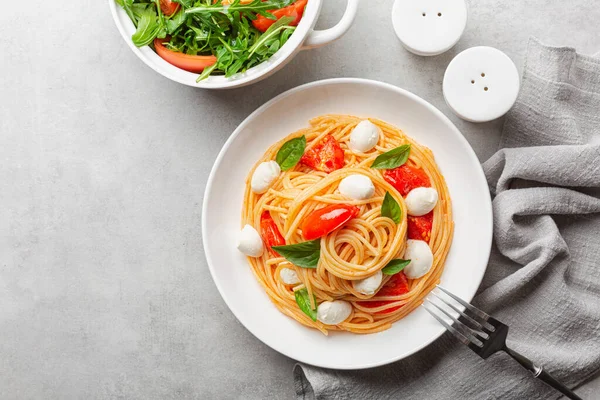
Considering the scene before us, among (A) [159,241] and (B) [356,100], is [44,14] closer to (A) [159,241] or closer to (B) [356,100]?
(A) [159,241]

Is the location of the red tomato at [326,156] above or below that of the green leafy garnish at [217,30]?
below

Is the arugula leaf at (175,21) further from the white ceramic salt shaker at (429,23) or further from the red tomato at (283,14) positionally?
the white ceramic salt shaker at (429,23)

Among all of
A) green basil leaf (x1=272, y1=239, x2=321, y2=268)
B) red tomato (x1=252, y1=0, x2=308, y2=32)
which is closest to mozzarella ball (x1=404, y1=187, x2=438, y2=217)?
green basil leaf (x1=272, y1=239, x2=321, y2=268)

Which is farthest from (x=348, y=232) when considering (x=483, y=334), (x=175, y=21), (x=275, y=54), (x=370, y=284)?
(x=175, y=21)

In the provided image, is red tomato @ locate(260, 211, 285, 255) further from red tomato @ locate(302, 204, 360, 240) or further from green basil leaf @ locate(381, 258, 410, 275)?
green basil leaf @ locate(381, 258, 410, 275)

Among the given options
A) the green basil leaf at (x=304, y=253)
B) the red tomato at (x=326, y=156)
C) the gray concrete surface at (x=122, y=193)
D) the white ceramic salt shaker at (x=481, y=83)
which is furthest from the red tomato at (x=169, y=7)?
the white ceramic salt shaker at (x=481, y=83)

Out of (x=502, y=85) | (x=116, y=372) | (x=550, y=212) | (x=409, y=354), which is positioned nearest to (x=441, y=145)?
(x=502, y=85)
